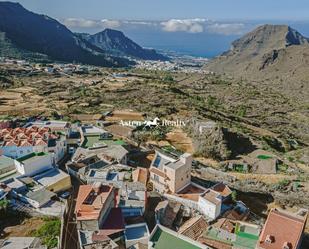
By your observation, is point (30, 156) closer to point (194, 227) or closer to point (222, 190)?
point (194, 227)

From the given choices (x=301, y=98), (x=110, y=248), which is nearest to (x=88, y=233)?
(x=110, y=248)

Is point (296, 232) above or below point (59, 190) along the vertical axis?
above

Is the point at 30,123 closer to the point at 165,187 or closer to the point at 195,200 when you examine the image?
the point at 165,187

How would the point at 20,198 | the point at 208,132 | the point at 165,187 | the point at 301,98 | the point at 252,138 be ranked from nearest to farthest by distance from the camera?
the point at 20,198, the point at 165,187, the point at 208,132, the point at 252,138, the point at 301,98

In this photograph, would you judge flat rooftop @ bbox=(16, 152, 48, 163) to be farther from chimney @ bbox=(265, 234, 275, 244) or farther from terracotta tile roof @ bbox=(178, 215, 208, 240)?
chimney @ bbox=(265, 234, 275, 244)

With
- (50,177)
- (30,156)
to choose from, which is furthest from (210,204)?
(30,156)

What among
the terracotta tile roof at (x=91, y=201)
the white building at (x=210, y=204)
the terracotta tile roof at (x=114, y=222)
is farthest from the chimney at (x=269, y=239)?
the terracotta tile roof at (x=91, y=201)

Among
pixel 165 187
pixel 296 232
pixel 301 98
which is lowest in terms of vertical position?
pixel 301 98
